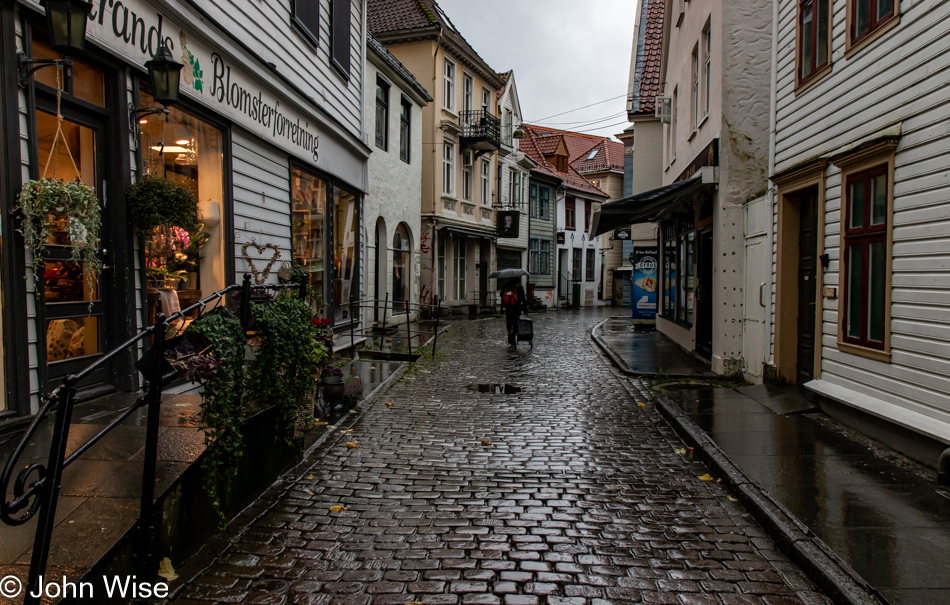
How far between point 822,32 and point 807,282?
3088 millimetres

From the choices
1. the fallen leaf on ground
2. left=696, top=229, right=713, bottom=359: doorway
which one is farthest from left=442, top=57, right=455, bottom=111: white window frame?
the fallen leaf on ground

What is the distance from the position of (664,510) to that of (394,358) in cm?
850

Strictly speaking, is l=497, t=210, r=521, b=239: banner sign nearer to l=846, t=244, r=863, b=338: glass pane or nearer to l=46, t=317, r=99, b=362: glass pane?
l=846, t=244, r=863, b=338: glass pane

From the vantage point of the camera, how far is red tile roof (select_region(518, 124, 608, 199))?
4025 cm

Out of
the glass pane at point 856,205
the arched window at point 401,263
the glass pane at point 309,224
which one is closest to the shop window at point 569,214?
the arched window at point 401,263

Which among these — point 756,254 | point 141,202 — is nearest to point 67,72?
point 141,202

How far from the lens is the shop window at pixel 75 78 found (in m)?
5.11

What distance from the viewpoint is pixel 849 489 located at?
499 cm

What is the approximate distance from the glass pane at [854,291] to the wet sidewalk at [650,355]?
3.72m

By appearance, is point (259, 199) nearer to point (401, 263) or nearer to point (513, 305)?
point (513, 305)

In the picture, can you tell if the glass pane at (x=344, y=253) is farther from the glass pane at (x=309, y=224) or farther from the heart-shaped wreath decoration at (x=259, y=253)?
the heart-shaped wreath decoration at (x=259, y=253)

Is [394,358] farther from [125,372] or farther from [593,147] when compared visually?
[593,147]

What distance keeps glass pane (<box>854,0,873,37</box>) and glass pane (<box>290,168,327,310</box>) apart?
25.4 ft

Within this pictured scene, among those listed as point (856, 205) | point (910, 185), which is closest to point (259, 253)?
point (856, 205)
